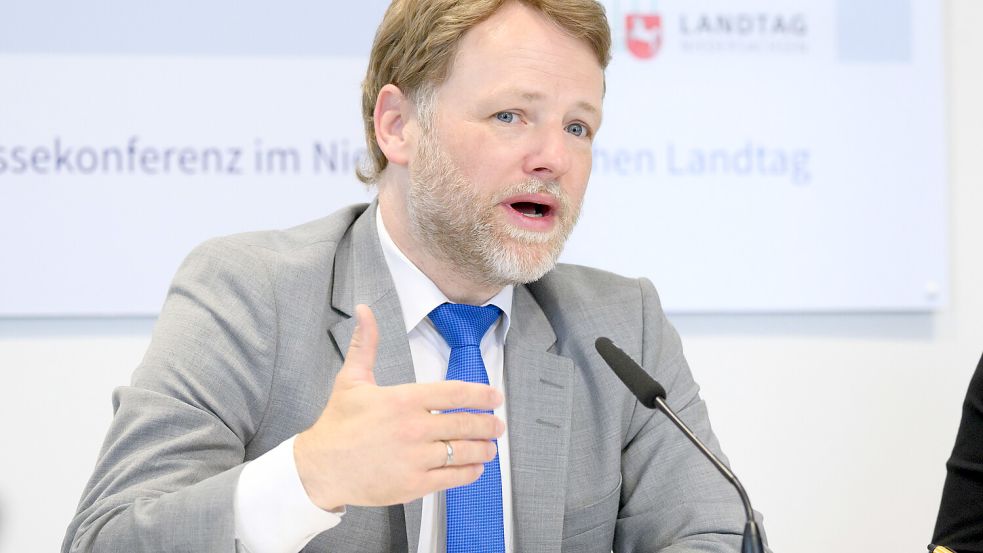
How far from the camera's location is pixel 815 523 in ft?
9.52

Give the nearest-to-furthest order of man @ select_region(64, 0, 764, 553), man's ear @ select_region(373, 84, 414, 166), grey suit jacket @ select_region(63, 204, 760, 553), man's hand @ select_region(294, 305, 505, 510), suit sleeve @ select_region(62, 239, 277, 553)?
man's hand @ select_region(294, 305, 505, 510)
suit sleeve @ select_region(62, 239, 277, 553)
grey suit jacket @ select_region(63, 204, 760, 553)
man @ select_region(64, 0, 764, 553)
man's ear @ select_region(373, 84, 414, 166)

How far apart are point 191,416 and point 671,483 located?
2.72 ft

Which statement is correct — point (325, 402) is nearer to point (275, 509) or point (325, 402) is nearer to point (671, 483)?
point (275, 509)

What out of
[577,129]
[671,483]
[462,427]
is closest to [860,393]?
[671,483]

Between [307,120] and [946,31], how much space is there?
1813mm

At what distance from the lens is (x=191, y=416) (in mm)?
1533

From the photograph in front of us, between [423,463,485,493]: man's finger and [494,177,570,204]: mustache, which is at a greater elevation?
[494,177,570,204]: mustache

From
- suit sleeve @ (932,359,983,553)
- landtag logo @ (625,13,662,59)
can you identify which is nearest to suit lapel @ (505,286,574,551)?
suit sleeve @ (932,359,983,553)

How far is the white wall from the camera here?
2.87 meters

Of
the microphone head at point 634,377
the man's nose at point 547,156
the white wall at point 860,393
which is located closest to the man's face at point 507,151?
the man's nose at point 547,156

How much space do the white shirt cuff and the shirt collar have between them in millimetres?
478

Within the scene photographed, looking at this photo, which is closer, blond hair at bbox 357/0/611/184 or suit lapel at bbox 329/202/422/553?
suit lapel at bbox 329/202/422/553

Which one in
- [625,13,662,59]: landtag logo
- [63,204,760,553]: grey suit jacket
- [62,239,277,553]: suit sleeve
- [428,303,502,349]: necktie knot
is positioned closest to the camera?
[62,239,277,553]: suit sleeve

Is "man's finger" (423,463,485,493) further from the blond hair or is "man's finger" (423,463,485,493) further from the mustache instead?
the blond hair
